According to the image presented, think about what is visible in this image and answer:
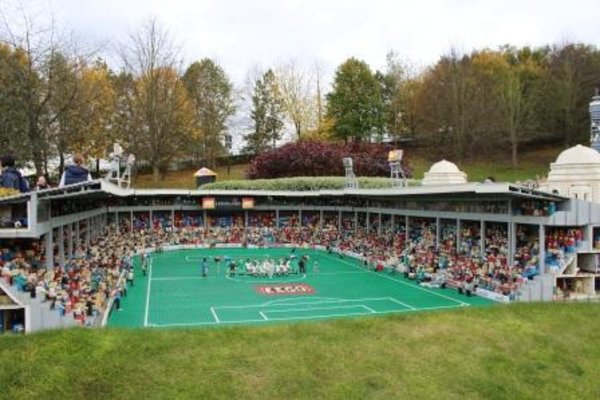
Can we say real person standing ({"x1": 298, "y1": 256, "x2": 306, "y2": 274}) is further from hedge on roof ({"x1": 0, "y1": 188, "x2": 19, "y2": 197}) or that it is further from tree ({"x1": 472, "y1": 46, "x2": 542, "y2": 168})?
tree ({"x1": 472, "y1": 46, "x2": 542, "y2": 168})

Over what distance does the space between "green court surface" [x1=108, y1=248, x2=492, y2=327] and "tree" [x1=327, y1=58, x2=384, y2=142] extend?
38.1 meters

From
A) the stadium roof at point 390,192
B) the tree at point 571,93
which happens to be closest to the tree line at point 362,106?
the tree at point 571,93

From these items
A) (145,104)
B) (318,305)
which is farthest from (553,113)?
(318,305)

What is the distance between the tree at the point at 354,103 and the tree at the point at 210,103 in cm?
1260

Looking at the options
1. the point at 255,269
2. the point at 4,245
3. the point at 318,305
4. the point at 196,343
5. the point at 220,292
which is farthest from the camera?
the point at 255,269

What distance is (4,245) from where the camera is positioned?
21719 millimetres

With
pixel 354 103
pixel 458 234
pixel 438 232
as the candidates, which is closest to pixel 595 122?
pixel 458 234

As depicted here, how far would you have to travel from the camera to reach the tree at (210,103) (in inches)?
2648

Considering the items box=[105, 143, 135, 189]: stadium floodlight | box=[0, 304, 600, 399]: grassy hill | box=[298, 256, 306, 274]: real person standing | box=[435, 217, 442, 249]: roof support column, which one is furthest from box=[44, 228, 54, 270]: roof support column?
box=[435, 217, 442, 249]: roof support column

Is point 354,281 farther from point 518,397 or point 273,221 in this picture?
point 273,221

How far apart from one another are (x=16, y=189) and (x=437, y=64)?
59.7 m

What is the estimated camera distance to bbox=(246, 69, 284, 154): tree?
2884 inches

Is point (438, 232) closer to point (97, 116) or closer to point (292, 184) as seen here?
point (292, 184)

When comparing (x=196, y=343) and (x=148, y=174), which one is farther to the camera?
(x=148, y=174)
